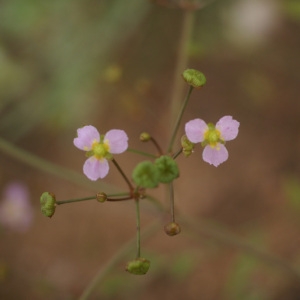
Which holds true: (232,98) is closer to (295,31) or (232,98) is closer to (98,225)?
(295,31)

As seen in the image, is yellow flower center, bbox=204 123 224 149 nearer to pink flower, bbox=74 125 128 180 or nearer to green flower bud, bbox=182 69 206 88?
green flower bud, bbox=182 69 206 88

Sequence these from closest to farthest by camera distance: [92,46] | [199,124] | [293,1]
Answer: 1. [199,124]
2. [293,1]
3. [92,46]

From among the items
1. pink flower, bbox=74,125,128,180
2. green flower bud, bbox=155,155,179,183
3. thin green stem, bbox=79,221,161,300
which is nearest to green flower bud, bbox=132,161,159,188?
green flower bud, bbox=155,155,179,183

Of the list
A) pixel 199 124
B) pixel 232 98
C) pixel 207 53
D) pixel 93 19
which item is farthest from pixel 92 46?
pixel 199 124

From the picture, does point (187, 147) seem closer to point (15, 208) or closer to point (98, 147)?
point (98, 147)

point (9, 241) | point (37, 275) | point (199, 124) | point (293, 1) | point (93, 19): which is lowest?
point (199, 124)

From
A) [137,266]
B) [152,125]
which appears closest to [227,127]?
[137,266]
